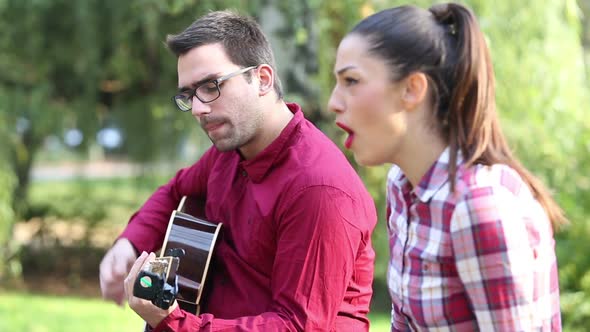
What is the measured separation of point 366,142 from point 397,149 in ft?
0.22

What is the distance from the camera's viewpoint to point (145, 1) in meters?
5.06

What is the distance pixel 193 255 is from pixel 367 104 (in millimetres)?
898

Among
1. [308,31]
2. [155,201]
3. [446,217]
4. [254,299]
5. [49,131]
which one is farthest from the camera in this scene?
[49,131]

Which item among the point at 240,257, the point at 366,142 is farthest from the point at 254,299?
the point at 366,142

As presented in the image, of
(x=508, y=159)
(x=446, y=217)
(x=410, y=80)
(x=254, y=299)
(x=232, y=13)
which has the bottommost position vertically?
(x=254, y=299)

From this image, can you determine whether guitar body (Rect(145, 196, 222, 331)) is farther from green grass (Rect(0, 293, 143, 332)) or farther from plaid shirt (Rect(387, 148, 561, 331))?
green grass (Rect(0, 293, 143, 332))

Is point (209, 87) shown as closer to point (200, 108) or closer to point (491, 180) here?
point (200, 108)

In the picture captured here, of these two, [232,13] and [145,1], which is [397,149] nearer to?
[232,13]

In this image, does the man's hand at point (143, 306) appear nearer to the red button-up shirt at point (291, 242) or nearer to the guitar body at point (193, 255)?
the red button-up shirt at point (291, 242)

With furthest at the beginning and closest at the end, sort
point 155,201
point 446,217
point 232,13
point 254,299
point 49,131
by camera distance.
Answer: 1. point 49,131
2. point 155,201
3. point 232,13
4. point 254,299
5. point 446,217

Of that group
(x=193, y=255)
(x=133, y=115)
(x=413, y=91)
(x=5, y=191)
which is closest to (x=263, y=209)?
(x=193, y=255)

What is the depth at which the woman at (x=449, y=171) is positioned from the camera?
4.54ft

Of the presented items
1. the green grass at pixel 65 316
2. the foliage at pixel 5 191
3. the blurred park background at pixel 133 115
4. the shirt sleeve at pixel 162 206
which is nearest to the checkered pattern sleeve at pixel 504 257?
the shirt sleeve at pixel 162 206

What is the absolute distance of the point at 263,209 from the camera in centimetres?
206
